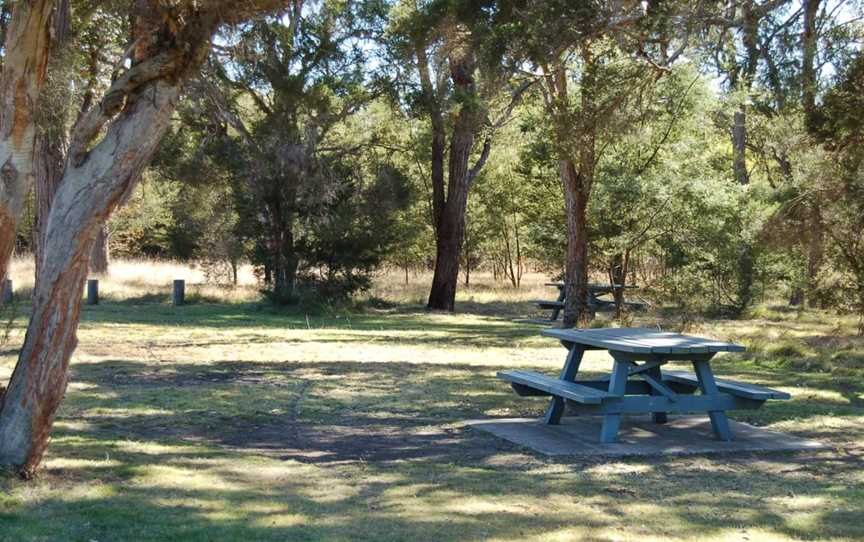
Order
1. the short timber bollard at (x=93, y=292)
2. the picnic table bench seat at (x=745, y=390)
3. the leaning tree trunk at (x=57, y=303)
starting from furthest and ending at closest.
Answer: the short timber bollard at (x=93, y=292), the picnic table bench seat at (x=745, y=390), the leaning tree trunk at (x=57, y=303)

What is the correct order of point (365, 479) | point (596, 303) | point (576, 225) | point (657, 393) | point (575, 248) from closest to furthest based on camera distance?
point (365, 479) → point (657, 393) → point (576, 225) → point (575, 248) → point (596, 303)

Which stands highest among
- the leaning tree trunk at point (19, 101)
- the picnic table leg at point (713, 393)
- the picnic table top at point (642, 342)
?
the leaning tree trunk at point (19, 101)

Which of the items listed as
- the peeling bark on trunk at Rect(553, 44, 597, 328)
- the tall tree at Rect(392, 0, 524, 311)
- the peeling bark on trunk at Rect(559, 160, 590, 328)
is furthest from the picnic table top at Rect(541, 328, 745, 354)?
the peeling bark on trunk at Rect(559, 160, 590, 328)

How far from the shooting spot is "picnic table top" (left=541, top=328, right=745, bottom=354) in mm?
7883

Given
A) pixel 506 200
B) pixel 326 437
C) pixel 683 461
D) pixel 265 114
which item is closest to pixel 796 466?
pixel 683 461

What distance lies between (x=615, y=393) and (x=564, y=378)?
0.97m

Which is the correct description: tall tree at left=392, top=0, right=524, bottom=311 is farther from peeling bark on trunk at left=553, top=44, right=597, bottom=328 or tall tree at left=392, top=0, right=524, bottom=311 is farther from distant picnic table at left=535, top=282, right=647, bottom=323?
distant picnic table at left=535, top=282, right=647, bottom=323

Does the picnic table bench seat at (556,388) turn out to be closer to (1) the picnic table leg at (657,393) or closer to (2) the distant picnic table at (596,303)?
(1) the picnic table leg at (657,393)

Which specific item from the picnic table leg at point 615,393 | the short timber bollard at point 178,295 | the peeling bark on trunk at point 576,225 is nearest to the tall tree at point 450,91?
the peeling bark on trunk at point 576,225

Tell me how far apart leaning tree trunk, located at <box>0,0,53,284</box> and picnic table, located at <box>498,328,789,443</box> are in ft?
14.5

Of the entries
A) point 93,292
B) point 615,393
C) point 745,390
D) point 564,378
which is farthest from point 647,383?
point 93,292

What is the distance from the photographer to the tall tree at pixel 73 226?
559 cm

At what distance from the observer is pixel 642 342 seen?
8.20m

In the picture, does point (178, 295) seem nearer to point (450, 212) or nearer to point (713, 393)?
point (450, 212)
